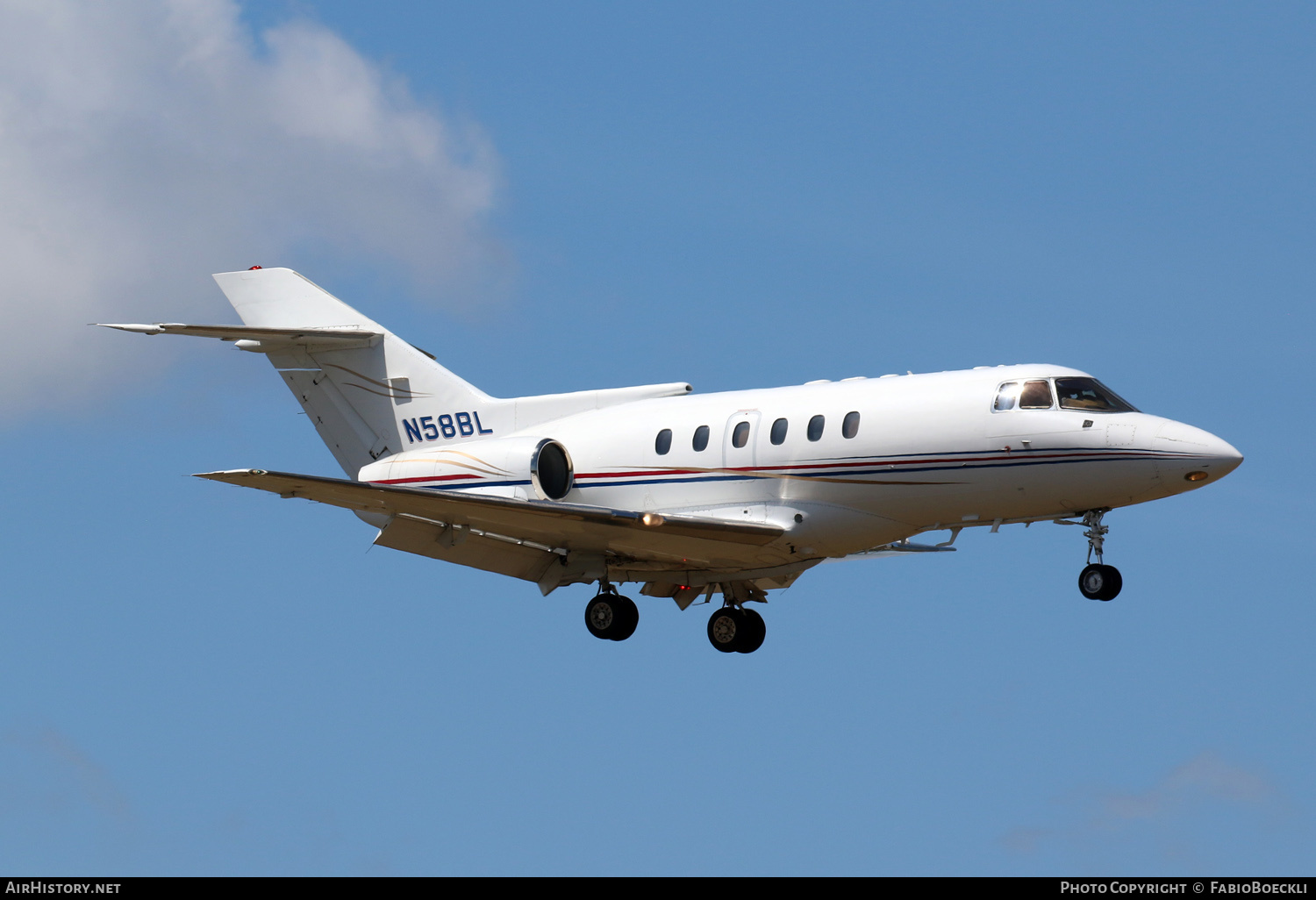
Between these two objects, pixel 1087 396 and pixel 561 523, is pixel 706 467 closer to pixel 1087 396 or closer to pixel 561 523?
pixel 561 523

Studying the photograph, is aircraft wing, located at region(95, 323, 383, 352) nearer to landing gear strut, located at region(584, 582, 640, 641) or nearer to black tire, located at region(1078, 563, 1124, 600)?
landing gear strut, located at region(584, 582, 640, 641)

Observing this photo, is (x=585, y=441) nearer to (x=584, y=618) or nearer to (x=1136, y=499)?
(x=584, y=618)

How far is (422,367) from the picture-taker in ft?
92.9

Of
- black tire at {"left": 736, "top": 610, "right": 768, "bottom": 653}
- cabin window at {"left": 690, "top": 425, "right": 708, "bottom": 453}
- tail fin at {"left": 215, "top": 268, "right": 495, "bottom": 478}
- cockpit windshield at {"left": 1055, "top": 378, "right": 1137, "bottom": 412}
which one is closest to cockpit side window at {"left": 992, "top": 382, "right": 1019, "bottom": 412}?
cockpit windshield at {"left": 1055, "top": 378, "right": 1137, "bottom": 412}

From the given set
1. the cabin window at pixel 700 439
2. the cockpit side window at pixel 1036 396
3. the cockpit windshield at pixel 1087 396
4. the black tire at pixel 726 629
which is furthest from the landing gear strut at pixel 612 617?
the cockpit windshield at pixel 1087 396

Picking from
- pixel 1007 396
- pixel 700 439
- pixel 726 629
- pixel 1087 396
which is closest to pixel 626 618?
pixel 726 629

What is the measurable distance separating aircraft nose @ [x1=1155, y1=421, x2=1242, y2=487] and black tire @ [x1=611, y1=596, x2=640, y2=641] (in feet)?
27.0

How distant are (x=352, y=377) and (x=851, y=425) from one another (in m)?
9.62

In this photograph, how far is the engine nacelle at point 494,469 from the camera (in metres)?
25.5

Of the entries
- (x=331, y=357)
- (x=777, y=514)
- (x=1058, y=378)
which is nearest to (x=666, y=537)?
(x=777, y=514)

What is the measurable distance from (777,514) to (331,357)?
9231mm
